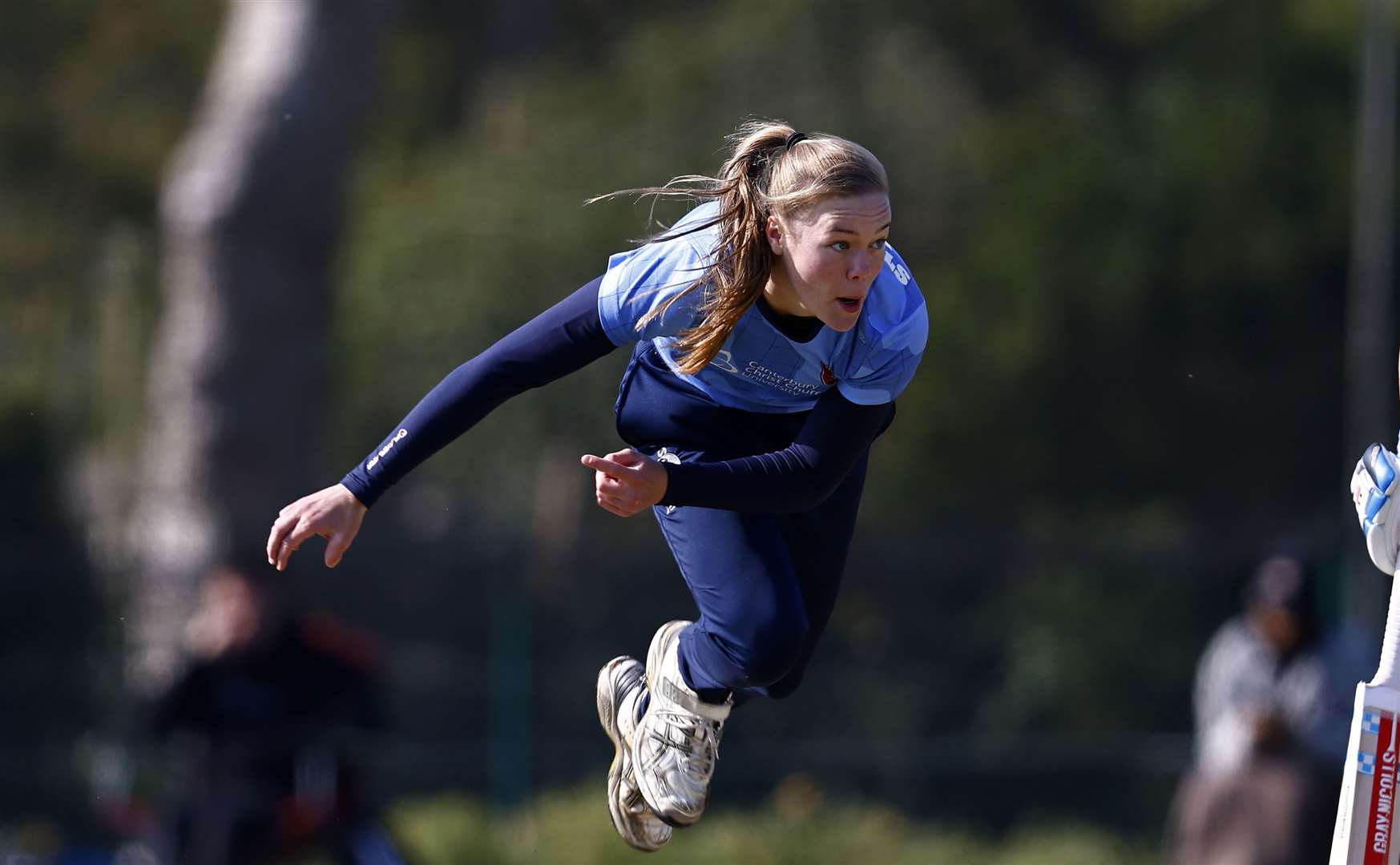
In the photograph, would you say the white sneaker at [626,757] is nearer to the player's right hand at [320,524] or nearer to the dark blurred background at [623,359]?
the player's right hand at [320,524]

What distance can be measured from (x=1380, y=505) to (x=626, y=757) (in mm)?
1910

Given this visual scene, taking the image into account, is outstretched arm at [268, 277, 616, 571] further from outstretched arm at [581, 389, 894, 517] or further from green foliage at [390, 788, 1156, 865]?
green foliage at [390, 788, 1156, 865]

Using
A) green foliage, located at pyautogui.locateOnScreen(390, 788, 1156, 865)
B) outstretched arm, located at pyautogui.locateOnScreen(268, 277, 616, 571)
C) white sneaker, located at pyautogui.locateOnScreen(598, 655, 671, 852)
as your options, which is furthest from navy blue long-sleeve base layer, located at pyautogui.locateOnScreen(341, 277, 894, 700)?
green foliage, located at pyautogui.locateOnScreen(390, 788, 1156, 865)

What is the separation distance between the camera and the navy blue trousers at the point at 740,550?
426 cm

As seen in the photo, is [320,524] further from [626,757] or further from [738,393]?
[626,757]

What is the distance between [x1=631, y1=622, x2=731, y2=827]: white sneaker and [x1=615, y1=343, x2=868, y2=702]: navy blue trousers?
5 cm

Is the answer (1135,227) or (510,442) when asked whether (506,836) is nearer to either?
(510,442)

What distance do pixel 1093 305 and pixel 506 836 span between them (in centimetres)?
677

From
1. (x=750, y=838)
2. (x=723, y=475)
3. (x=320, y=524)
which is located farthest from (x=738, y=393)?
(x=750, y=838)

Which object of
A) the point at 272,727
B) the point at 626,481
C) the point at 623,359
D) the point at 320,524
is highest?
the point at 623,359

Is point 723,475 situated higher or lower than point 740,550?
higher

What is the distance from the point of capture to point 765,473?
385 centimetres

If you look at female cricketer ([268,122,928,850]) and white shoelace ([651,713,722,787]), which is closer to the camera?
female cricketer ([268,122,928,850])

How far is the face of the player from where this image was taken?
12.7ft
